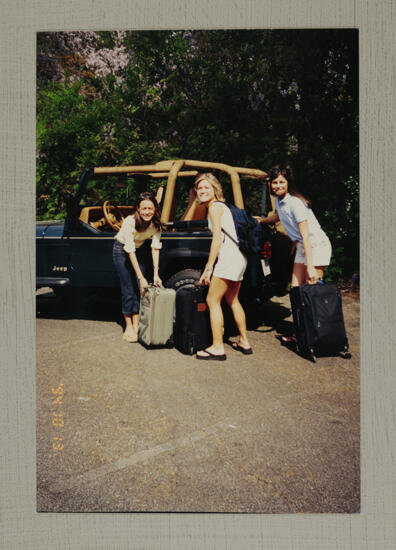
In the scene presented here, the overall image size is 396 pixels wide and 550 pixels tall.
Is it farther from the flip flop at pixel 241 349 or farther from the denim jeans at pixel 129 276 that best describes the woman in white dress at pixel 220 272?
the denim jeans at pixel 129 276

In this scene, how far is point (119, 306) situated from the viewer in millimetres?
2955

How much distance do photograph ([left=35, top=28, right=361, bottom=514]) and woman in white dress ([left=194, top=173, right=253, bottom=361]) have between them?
0.01 metres

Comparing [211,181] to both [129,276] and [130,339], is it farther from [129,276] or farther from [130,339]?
[130,339]

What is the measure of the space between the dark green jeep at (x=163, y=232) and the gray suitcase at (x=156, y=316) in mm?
218

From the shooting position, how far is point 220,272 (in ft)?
9.73

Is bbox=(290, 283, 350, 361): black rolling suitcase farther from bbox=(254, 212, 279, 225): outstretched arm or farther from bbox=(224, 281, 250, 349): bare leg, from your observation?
bbox=(254, 212, 279, 225): outstretched arm

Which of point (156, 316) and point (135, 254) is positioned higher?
point (135, 254)

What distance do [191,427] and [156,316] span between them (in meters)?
0.93

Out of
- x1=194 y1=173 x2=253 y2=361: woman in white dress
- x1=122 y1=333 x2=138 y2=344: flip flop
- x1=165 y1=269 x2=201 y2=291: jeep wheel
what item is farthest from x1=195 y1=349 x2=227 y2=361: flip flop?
x1=165 y1=269 x2=201 y2=291: jeep wheel

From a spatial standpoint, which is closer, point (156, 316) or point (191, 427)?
point (191, 427)

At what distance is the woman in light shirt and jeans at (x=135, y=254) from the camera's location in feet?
9.88

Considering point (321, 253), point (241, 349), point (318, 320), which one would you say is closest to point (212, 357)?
point (241, 349)
